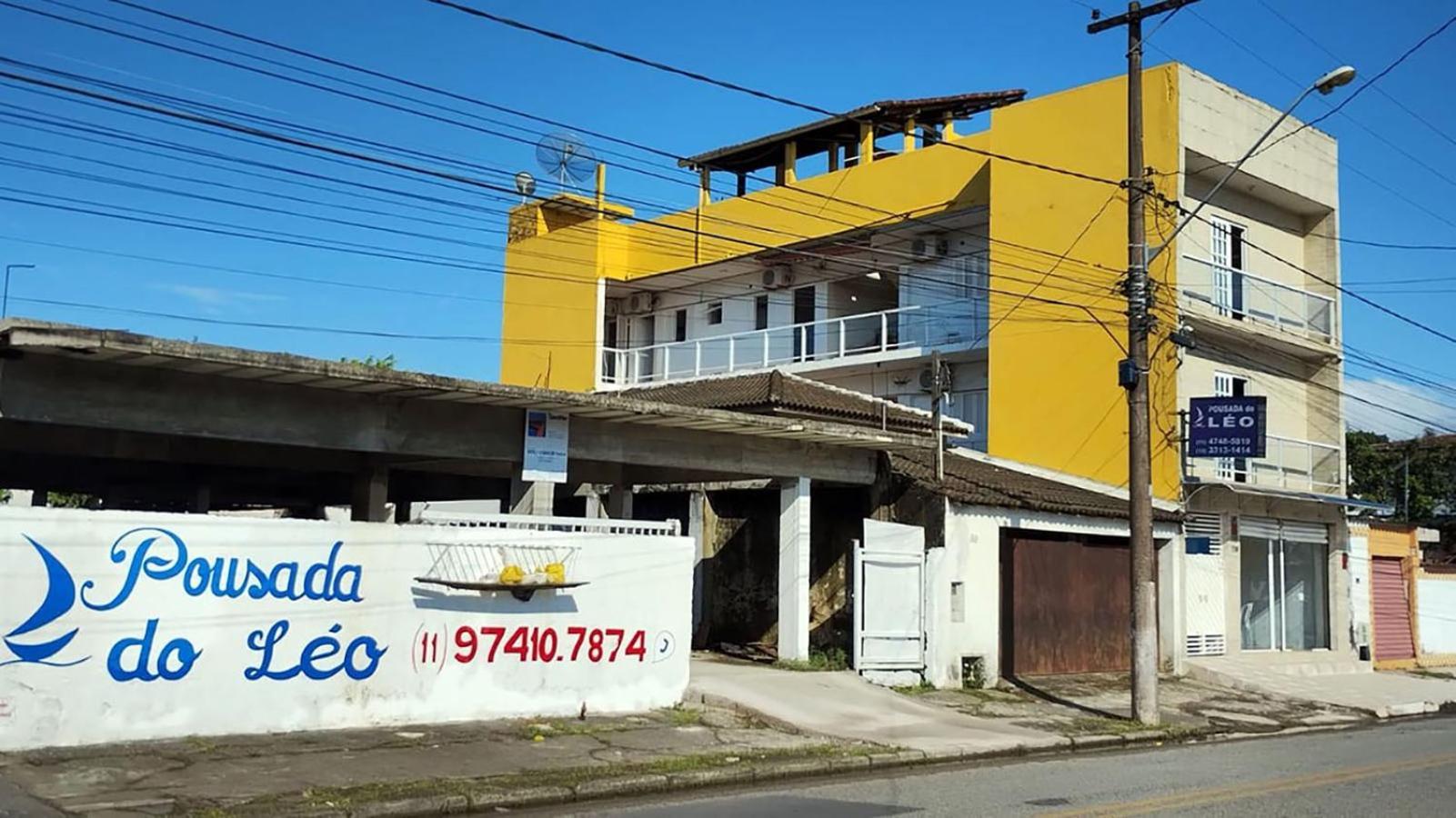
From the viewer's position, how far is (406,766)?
37.7 feet

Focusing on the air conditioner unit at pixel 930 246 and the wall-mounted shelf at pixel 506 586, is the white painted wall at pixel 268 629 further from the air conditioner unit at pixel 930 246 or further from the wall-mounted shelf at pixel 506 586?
the air conditioner unit at pixel 930 246

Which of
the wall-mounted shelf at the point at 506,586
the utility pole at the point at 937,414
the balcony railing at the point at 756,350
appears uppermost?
the balcony railing at the point at 756,350

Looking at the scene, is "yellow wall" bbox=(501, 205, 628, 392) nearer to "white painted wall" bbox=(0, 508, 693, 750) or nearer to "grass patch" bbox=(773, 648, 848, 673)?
"grass patch" bbox=(773, 648, 848, 673)

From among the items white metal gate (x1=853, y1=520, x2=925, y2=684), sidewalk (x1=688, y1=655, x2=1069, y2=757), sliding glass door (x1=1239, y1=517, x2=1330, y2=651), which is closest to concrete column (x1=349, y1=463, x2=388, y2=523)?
sidewalk (x1=688, y1=655, x2=1069, y2=757)

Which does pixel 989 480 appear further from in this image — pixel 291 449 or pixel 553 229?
pixel 553 229

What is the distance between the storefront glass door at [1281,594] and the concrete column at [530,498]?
16.6m

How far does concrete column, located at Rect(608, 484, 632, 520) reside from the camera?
22.4 metres

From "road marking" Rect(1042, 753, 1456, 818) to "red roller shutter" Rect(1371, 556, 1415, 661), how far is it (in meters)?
19.0

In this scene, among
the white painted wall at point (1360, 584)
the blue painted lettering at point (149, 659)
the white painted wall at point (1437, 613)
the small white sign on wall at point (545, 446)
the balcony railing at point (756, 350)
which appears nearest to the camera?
the blue painted lettering at point (149, 659)

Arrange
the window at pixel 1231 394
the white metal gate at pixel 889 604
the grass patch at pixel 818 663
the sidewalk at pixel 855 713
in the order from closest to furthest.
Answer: the sidewalk at pixel 855 713 < the white metal gate at pixel 889 604 < the grass patch at pixel 818 663 < the window at pixel 1231 394

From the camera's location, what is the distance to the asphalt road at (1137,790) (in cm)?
1035

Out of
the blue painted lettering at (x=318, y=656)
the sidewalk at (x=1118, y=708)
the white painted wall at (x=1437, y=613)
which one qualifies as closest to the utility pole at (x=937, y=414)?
the sidewalk at (x=1118, y=708)

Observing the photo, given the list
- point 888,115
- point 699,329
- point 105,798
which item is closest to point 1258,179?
point 888,115

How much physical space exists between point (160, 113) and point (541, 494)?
797 cm
